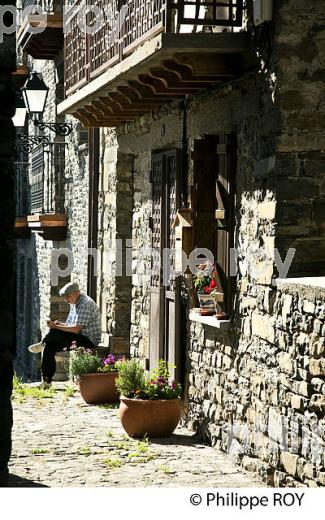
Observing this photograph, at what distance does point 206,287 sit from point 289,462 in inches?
98.6

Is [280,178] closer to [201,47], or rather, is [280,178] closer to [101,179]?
[201,47]

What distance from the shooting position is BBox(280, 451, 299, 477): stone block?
25.2 ft

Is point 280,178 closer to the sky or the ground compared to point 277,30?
closer to the ground

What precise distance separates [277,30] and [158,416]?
3710 millimetres

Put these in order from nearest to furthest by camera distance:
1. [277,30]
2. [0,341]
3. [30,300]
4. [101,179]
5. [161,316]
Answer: [0,341]
[277,30]
[161,316]
[101,179]
[30,300]

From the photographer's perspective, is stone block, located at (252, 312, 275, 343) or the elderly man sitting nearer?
stone block, located at (252, 312, 275, 343)

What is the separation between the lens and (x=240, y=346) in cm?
905

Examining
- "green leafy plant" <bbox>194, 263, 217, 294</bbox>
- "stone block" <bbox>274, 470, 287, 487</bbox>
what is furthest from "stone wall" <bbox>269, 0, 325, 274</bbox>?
"green leafy plant" <bbox>194, 263, 217, 294</bbox>

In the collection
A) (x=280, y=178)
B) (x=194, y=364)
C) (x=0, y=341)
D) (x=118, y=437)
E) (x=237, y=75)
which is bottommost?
(x=118, y=437)

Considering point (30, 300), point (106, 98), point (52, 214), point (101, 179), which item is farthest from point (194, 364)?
point (30, 300)

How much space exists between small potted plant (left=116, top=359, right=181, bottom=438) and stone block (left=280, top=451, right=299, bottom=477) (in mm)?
2316

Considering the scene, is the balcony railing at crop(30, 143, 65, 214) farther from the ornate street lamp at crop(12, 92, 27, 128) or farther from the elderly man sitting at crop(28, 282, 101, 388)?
the elderly man sitting at crop(28, 282, 101, 388)

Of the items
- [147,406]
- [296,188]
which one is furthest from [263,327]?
[147,406]

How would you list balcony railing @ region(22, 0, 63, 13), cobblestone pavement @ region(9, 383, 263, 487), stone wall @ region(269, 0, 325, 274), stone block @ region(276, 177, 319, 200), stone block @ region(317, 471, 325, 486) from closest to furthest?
stone block @ region(317, 471, 325, 486)
stone wall @ region(269, 0, 325, 274)
stone block @ region(276, 177, 319, 200)
cobblestone pavement @ region(9, 383, 263, 487)
balcony railing @ region(22, 0, 63, 13)
